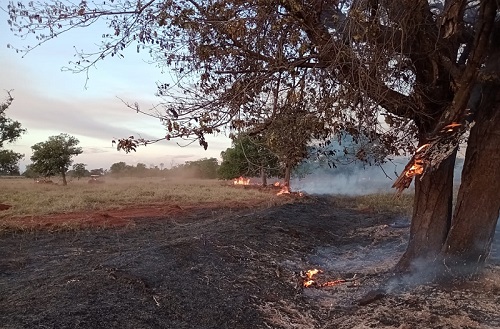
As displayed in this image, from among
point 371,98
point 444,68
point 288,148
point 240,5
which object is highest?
point 240,5

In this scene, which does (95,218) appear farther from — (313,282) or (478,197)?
(478,197)

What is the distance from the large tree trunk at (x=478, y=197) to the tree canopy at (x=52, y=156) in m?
31.0

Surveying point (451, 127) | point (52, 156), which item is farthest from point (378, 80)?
point (52, 156)

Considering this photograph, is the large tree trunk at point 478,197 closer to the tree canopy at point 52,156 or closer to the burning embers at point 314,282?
the burning embers at point 314,282

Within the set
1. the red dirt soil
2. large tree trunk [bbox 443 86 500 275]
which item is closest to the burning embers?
large tree trunk [bbox 443 86 500 275]

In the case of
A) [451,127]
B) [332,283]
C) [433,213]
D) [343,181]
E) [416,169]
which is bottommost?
[332,283]

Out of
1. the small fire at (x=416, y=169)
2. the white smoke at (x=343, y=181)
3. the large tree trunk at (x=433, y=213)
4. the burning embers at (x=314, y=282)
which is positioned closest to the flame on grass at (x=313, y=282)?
the burning embers at (x=314, y=282)

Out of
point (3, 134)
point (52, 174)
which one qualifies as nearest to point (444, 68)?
point (3, 134)

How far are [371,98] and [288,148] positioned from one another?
5.37 feet

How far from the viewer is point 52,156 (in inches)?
1309

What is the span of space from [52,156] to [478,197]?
105 feet

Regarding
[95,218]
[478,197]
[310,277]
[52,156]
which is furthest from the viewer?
[52,156]

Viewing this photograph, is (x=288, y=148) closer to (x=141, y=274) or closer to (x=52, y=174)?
(x=141, y=274)

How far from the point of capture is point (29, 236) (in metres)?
11.1
